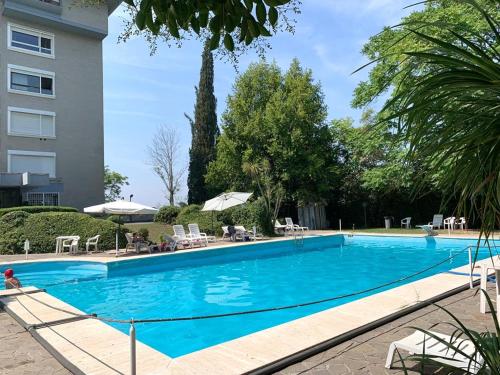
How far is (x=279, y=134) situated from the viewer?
83.3 feet

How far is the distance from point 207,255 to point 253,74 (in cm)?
1655

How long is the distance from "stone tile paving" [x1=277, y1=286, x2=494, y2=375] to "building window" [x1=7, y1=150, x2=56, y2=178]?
2327 centimetres

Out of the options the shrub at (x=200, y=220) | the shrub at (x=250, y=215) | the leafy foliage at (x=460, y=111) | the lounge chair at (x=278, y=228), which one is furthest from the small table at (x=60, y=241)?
the leafy foliage at (x=460, y=111)

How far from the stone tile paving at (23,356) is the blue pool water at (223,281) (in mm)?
1835

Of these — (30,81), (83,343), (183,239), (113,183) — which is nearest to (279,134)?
(183,239)

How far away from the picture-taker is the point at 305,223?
26000 millimetres

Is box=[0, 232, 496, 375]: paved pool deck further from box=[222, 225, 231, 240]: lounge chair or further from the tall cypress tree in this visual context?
the tall cypress tree

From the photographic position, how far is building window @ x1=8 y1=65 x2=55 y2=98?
23297 mm

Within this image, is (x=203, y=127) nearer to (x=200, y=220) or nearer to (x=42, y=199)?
(x=200, y=220)

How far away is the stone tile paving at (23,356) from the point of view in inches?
160

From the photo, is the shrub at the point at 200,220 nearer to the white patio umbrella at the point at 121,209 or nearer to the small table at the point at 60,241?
the white patio umbrella at the point at 121,209

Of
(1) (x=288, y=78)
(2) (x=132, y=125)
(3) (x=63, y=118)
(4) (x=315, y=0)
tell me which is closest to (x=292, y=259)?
(4) (x=315, y=0)

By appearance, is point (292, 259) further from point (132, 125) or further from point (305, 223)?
point (132, 125)

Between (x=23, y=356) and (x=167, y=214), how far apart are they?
21.8m
